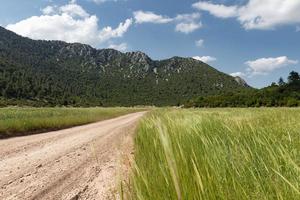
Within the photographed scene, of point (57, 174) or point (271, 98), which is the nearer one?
point (57, 174)

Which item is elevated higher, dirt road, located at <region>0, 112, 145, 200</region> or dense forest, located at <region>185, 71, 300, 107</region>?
dense forest, located at <region>185, 71, 300, 107</region>

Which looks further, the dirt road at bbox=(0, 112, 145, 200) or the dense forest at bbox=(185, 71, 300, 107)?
the dense forest at bbox=(185, 71, 300, 107)

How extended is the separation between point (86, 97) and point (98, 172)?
18586 centimetres

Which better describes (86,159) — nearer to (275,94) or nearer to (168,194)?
(168,194)

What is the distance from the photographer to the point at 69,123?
1396 inches

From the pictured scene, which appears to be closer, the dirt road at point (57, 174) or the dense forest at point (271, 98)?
the dirt road at point (57, 174)

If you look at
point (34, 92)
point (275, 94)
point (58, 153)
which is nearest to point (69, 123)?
point (58, 153)

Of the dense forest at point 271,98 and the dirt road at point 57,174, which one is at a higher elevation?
the dense forest at point 271,98

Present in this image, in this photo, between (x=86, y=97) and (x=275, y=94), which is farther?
(x=86, y=97)

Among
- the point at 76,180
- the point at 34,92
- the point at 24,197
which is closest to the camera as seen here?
the point at 24,197

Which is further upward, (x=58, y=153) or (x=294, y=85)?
(x=294, y=85)

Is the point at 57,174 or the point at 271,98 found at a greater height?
the point at 271,98

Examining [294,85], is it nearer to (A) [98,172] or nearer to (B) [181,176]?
(A) [98,172]

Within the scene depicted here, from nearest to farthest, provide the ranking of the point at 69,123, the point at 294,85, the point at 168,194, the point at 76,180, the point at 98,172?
the point at 168,194 → the point at 76,180 → the point at 98,172 → the point at 69,123 → the point at 294,85
